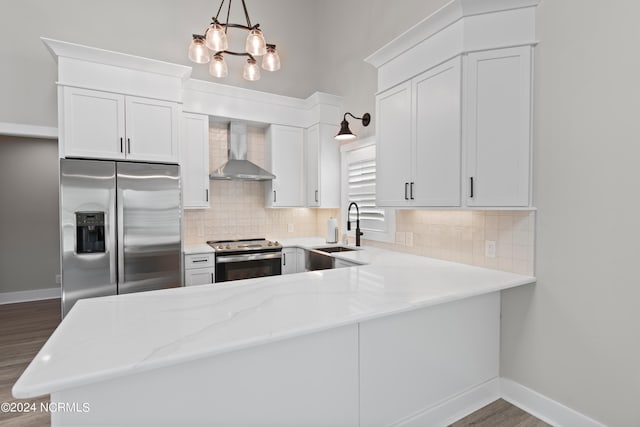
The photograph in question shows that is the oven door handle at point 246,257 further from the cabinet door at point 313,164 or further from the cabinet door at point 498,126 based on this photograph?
the cabinet door at point 498,126

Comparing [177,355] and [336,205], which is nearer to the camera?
[177,355]

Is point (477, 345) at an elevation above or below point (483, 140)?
below

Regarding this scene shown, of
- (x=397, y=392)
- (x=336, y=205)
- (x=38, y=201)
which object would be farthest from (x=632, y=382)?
(x=38, y=201)

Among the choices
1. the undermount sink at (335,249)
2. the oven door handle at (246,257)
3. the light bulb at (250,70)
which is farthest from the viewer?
the undermount sink at (335,249)

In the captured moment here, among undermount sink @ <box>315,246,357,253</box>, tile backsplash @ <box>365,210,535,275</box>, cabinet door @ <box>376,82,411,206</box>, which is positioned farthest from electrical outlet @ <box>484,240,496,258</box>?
undermount sink @ <box>315,246,357,253</box>

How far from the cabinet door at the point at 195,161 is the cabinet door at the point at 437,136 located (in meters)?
2.38

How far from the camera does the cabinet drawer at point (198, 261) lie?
3.38 metres

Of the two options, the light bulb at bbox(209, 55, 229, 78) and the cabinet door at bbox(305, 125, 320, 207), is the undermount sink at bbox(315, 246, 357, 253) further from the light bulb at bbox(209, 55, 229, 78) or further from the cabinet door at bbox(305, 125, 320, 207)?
the light bulb at bbox(209, 55, 229, 78)

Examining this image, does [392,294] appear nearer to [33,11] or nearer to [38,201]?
[33,11]

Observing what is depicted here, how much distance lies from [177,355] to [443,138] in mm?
2113

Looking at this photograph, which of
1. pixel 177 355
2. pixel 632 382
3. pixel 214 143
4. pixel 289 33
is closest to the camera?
pixel 177 355

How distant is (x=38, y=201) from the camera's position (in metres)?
4.80

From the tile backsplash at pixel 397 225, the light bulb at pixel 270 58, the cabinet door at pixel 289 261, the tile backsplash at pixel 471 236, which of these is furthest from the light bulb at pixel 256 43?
the cabinet door at pixel 289 261

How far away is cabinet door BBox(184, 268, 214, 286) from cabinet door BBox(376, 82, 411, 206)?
6.39ft
